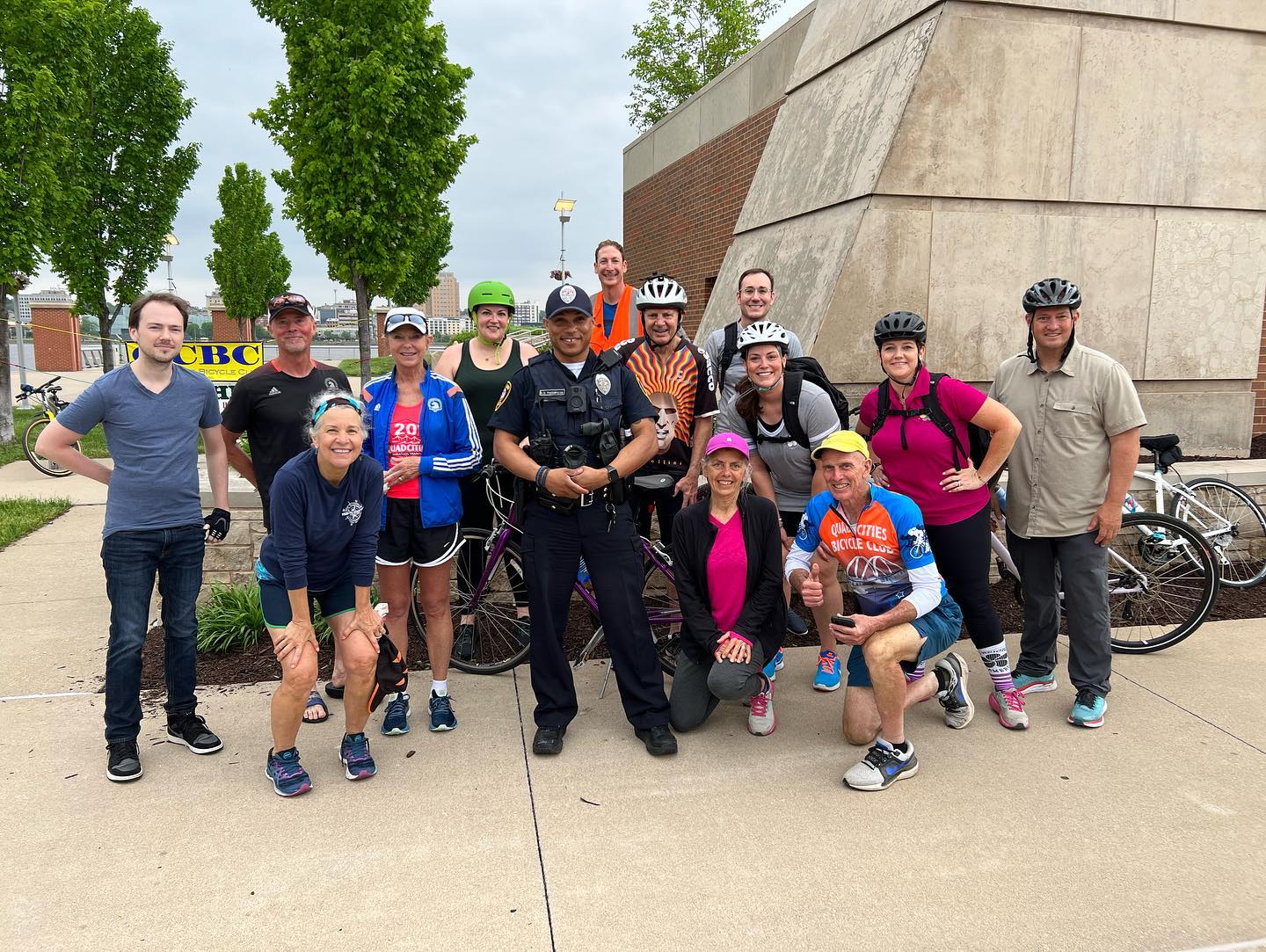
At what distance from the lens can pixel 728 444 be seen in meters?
3.73

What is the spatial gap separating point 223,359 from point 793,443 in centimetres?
592

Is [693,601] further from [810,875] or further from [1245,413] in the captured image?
[1245,413]

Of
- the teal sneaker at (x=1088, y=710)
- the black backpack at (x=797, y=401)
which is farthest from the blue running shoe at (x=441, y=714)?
the teal sneaker at (x=1088, y=710)

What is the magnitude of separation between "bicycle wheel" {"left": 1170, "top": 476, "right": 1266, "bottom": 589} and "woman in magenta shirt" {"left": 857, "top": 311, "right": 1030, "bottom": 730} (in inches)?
110

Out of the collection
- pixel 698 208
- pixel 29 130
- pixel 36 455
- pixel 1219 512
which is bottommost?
pixel 36 455

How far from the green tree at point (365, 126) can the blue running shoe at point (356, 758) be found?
1179cm

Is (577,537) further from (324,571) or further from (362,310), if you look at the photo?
(362,310)

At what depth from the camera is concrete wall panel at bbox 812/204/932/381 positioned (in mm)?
6410

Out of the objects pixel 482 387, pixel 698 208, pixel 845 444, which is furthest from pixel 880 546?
pixel 698 208

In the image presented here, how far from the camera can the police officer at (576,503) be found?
365 cm

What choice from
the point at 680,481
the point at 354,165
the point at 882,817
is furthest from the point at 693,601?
the point at 354,165

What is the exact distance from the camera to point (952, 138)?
21.4 ft

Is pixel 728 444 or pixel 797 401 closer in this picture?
pixel 728 444

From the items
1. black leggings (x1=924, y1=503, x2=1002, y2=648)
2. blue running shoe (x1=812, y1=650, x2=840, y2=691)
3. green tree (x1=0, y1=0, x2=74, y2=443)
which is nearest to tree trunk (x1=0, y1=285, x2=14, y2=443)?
green tree (x1=0, y1=0, x2=74, y2=443)
